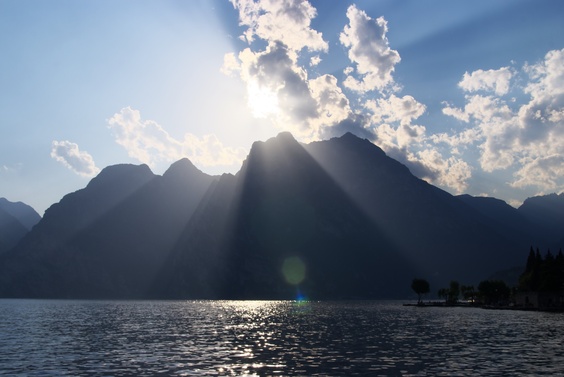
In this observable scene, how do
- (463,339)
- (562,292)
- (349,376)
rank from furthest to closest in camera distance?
(562,292) → (463,339) → (349,376)

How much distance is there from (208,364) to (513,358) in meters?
33.9

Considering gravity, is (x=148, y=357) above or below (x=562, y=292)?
below

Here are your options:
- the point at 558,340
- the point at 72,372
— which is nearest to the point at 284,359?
the point at 72,372

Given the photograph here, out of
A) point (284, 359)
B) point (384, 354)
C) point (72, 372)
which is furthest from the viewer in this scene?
point (384, 354)

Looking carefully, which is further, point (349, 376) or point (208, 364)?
point (208, 364)

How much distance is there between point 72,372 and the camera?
145 ft

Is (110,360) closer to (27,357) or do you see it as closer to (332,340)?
(27,357)

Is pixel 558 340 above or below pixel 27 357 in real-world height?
above

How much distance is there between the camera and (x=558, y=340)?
7262cm

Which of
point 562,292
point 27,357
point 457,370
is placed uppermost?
point 562,292

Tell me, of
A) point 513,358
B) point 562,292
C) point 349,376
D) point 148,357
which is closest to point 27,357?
point 148,357

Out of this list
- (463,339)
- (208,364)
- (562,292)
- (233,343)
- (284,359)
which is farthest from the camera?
(562,292)

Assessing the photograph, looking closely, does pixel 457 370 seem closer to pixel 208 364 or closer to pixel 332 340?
pixel 208 364

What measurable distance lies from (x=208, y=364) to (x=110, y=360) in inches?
454
